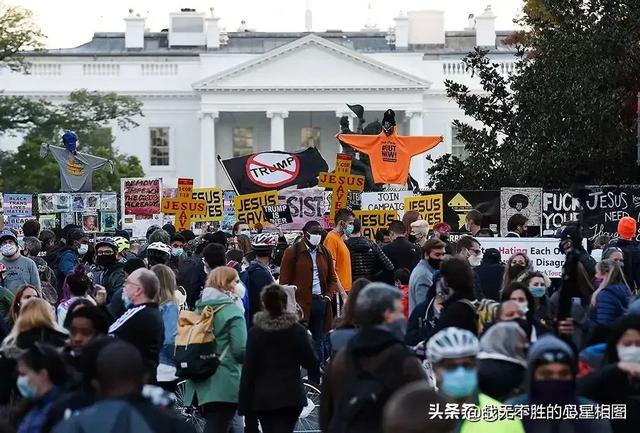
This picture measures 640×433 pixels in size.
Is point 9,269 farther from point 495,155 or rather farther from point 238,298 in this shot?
point 495,155

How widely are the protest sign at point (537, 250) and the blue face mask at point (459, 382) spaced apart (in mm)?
8949

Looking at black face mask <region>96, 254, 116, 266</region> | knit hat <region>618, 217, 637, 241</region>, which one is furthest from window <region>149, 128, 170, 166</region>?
black face mask <region>96, 254, 116, 266</region>

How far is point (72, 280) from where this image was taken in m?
11.0

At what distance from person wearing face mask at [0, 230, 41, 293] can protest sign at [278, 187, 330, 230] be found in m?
6.71

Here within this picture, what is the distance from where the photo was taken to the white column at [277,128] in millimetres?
84062

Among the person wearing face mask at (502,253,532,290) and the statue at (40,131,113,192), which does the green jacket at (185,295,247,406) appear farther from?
the statue at (40,131,113,192)

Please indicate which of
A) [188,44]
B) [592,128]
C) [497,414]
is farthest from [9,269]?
[188,44]

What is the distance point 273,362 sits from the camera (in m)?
9.59

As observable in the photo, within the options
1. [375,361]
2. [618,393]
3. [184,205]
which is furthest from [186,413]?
[184,205]

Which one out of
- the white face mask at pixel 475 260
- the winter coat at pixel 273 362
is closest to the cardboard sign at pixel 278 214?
the white face mask at pixel 475 260

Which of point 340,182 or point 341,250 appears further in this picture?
point 340,182

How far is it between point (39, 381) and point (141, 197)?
18.8 m

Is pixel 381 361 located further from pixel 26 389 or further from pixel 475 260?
pixel 475 260

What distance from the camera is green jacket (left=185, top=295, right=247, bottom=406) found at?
33.3ft
